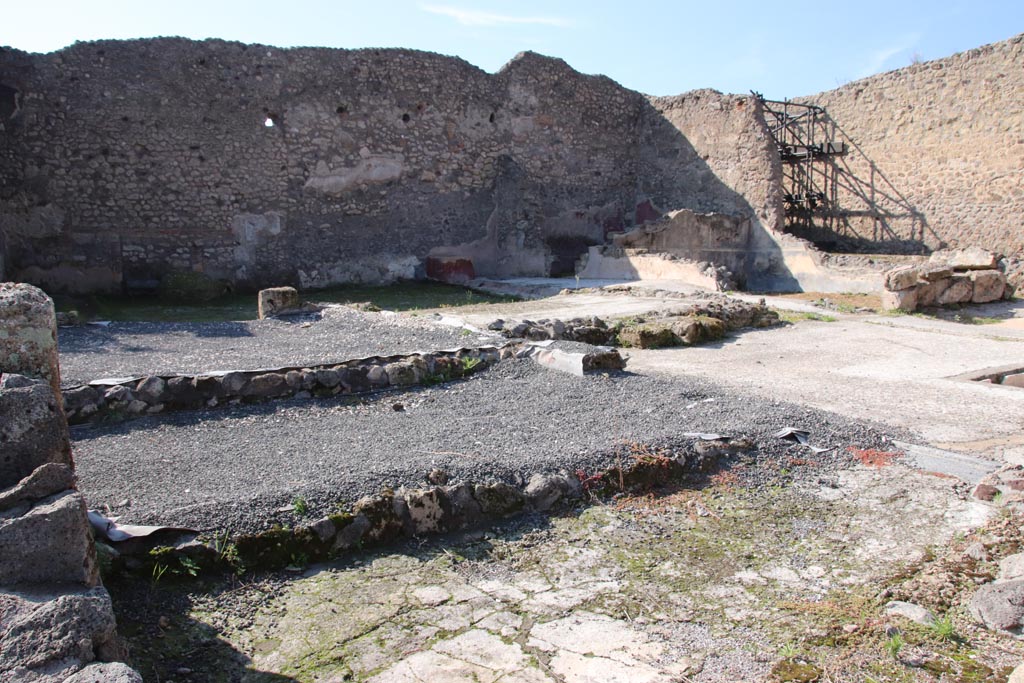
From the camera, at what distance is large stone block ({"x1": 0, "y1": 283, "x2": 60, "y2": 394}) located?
343cm

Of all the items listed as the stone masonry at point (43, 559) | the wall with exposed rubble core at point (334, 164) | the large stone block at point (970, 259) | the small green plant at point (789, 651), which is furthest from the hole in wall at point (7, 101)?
the large stone block at point (970, 259)

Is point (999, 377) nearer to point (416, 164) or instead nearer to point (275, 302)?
point (275, 302)

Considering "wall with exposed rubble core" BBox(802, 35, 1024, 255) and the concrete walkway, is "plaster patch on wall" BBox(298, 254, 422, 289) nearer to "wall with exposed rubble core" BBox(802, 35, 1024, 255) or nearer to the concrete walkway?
the concrete walkway

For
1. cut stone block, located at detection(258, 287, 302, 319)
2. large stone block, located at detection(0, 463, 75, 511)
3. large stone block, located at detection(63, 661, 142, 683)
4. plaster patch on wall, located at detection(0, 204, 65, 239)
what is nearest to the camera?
large stone block, located at detection(63, 661, 142, 683)

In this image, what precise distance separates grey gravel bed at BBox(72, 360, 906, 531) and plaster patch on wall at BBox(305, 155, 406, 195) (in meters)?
10.6

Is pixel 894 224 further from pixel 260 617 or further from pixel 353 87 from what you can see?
pixel 260 617

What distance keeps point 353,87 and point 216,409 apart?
12107 mm

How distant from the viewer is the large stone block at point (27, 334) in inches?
135

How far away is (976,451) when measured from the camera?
5055 millimetres

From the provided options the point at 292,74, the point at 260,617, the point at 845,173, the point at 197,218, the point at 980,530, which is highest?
the point at 292,74

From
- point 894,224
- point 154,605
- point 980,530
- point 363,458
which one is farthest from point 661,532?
point 894,224

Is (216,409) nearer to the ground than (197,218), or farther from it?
nearer to the ground

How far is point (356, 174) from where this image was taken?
1672 cm

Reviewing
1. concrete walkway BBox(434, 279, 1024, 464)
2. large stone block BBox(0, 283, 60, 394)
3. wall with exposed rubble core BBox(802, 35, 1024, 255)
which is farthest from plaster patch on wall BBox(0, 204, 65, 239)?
wall with exposed rubble core BBox(802, 35, 1024, 255)
